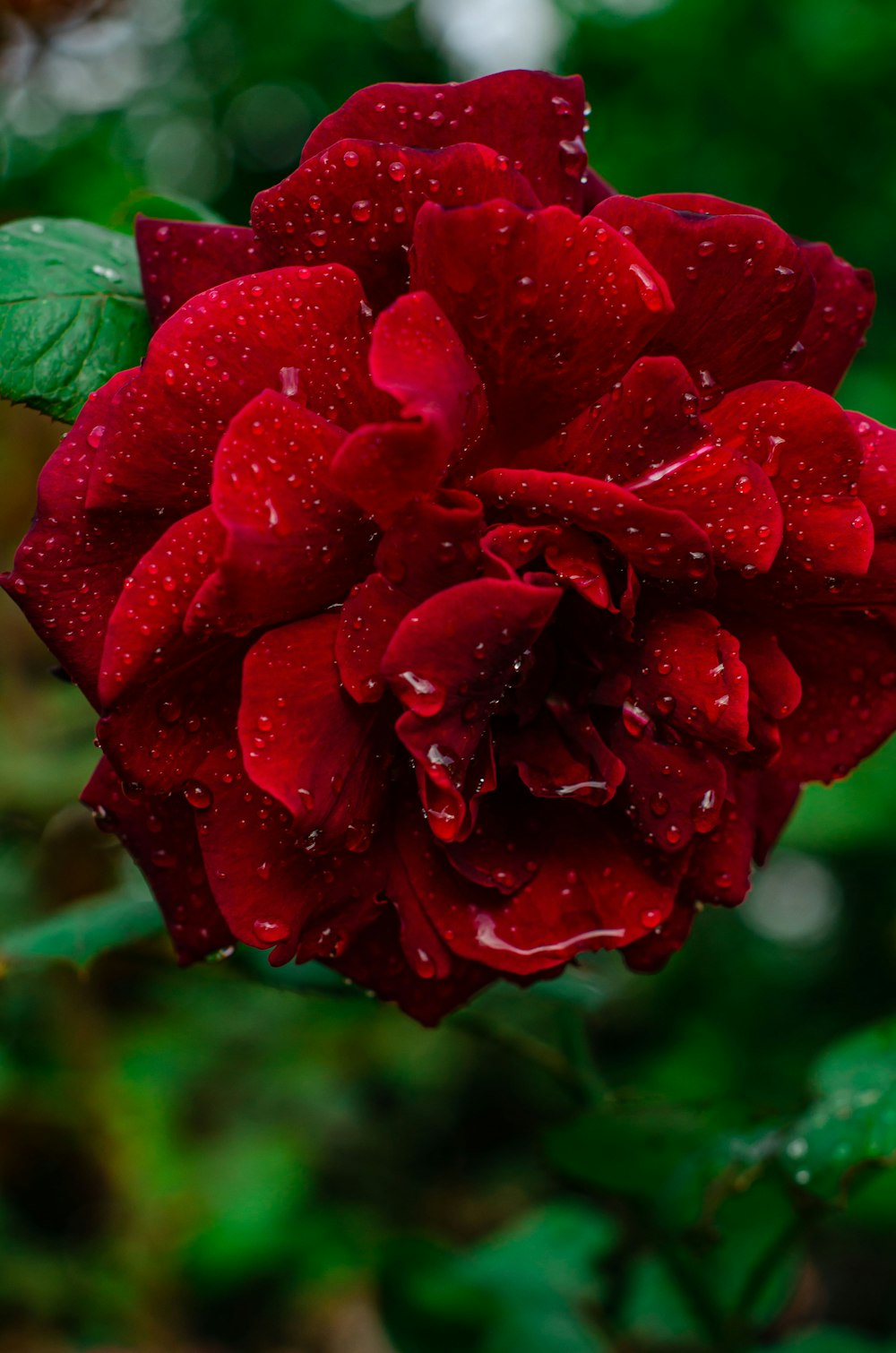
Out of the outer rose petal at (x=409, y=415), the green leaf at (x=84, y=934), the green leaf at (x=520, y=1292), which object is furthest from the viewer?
the green leaf at (x=520, y=1292)

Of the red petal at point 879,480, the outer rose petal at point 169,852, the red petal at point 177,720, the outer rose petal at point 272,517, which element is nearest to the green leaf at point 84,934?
the outer rose petal at point 169,852

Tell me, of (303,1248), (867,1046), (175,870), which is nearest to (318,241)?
(175,870)

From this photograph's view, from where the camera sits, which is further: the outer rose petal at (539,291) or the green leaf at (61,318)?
the green leaf at (61,318)

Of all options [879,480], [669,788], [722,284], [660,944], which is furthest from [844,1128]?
[722,284]

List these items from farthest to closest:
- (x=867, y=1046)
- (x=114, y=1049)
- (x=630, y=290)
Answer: (x=114, y=1049), (x=867, y=1046), (x=630, y=290)

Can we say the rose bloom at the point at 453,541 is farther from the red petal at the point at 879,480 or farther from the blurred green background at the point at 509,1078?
the blurred green background at the point at 509,1078

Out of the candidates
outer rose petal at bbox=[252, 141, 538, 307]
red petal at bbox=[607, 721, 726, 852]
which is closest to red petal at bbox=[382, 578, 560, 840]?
red petal at bbox=[607, 721, 726, 852]

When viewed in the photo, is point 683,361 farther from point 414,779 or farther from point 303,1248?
point 303,1248
